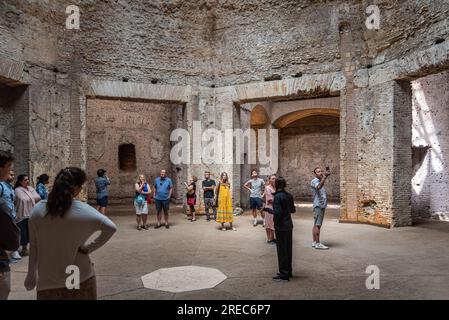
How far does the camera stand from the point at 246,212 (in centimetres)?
1257

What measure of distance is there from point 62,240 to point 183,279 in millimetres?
2839

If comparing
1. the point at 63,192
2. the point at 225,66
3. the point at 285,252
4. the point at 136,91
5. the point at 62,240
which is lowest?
the point at 285,252

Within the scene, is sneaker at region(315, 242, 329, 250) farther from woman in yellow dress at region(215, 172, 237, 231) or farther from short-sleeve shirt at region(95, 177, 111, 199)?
short-sleeve shirt at region(95, 177, 111, 199)

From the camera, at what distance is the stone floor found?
452 cm

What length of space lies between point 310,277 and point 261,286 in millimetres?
823

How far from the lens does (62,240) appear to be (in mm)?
2500

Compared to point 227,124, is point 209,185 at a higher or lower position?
lower

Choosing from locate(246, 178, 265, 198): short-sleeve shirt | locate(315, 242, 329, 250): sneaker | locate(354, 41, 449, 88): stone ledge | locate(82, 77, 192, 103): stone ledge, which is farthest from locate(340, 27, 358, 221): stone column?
locate(82, 77, 192, 103): stone ledge

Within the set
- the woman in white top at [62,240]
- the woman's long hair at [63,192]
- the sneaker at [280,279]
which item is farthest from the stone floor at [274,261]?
the woman's long hair at [63,192]

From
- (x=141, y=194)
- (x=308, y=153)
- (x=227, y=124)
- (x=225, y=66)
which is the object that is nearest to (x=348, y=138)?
(x=227, y=124)

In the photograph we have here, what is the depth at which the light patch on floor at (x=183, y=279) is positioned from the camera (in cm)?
473

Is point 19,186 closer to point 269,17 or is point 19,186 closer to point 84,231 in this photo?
point 84,231

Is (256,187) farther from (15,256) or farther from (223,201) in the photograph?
(15,256)
